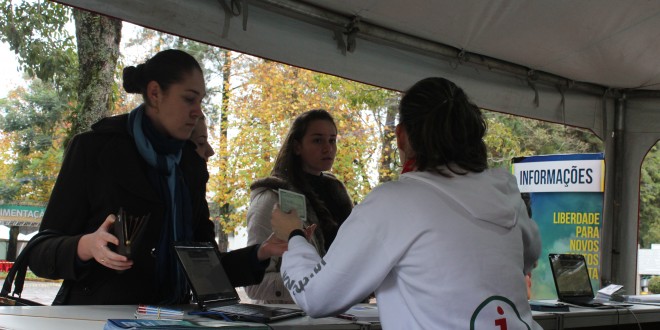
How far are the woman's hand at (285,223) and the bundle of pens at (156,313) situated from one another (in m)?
0.40

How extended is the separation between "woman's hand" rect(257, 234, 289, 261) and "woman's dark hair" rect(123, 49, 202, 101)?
2.07 ft

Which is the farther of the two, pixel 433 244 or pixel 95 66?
pixel 95 66

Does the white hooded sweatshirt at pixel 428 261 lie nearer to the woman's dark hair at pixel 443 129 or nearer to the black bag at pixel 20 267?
the woman's dark hair at pixel 443 129

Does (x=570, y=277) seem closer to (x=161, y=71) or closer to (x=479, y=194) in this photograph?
(x=479, y=194)

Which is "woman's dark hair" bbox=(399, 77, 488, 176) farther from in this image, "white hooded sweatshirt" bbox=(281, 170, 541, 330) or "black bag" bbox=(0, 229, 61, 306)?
"black bag" bbox=(0, 229, 61, 306)

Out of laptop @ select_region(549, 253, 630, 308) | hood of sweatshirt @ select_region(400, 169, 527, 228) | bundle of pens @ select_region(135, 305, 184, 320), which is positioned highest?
hood of sweatshirt @ select_region(400, 169, 527, 228)

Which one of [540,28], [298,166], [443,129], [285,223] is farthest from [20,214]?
[443,129]

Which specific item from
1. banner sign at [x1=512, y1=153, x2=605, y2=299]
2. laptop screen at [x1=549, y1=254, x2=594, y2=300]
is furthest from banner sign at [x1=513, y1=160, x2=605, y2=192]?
laptop screen at [x1=549, y1=254, x2=594, y2=300]

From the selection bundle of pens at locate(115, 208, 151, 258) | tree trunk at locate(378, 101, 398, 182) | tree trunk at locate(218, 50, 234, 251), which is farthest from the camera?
tree trunk at locate(378, 101, 398, 182)

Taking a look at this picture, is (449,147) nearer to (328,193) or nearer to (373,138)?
(328,193)

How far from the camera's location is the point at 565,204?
5844mm

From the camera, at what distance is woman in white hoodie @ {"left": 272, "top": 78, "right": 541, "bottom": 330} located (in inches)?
64.9

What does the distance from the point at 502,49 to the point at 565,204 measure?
2.33 meters

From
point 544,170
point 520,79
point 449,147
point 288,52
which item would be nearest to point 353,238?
point 449,147
